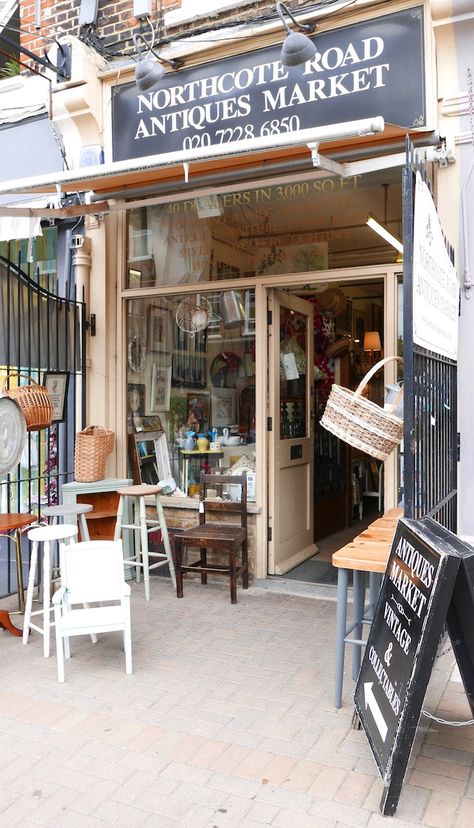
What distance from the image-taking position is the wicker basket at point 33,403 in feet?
16.8

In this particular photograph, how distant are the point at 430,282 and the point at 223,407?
3.31 metres

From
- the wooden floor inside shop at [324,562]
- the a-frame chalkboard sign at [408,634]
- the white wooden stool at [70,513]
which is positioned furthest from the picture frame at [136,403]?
the a-frame chalkboard sign at [408,634]

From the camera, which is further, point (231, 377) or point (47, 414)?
point (231, 377)

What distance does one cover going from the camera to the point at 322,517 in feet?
25.2

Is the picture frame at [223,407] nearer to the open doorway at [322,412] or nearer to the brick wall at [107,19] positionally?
the open doorway at [322,412]

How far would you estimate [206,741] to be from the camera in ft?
10.6

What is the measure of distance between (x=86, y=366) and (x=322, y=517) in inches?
127

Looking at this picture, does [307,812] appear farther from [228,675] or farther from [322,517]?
[322,517]

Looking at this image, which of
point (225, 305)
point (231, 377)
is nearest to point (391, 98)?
point (225, 305)

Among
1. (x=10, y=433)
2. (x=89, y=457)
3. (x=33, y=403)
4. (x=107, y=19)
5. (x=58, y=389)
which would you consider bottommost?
(x=89, y=457)

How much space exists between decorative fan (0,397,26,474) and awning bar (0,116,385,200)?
1654 millimetres

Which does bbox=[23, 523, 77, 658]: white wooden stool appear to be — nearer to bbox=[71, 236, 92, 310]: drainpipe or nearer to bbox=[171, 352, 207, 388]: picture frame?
bbox=[171, 352, 207, 388]: picture frame

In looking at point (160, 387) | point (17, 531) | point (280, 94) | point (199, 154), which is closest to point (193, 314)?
point (160, 387)

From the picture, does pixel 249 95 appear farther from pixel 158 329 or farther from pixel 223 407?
pixel 223 407
